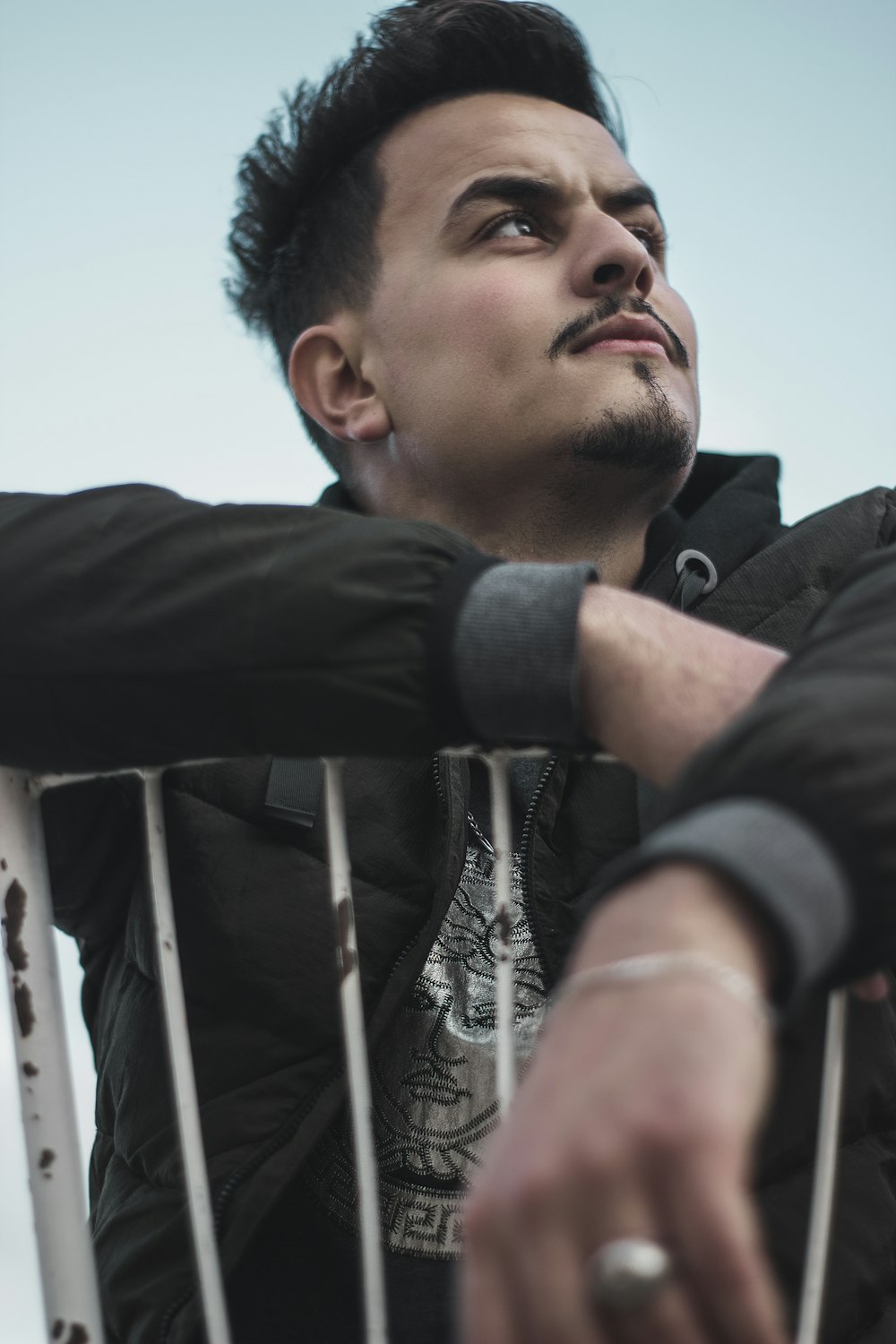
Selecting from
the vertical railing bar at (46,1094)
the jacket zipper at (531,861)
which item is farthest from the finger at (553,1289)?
the jacket zipper at (531,861)

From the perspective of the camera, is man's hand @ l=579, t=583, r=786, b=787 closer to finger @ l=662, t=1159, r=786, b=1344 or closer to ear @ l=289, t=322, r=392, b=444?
finger @ l=662, t=1159, r=786, b=1344

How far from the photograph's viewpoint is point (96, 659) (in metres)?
0.90

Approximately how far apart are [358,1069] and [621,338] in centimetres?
135

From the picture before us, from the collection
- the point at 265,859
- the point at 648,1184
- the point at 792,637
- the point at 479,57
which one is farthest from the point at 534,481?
the point at 648,1184

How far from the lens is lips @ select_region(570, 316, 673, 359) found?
1816 millimetres

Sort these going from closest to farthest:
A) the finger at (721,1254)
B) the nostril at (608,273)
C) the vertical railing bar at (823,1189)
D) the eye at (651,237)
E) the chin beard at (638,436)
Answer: the finger at (721,1254) → the vertical railing bar at (823,1189) → the chin beard at (638,436) → the nostril at (608,273) → the eye at (651,237)

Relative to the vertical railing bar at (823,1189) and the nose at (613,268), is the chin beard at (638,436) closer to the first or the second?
A: the nose at (613,268)

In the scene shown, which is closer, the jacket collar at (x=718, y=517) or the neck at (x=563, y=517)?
the jacket collar at (x=718, y=517)

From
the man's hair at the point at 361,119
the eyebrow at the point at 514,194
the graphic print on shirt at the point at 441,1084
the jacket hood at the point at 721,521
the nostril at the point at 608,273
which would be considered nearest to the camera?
the graphic print on shirt at the point at 441,1084

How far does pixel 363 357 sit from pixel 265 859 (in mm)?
1191

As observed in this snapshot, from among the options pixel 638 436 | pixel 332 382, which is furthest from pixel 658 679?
pixel 332 382

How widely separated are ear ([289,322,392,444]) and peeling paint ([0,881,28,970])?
135 cm

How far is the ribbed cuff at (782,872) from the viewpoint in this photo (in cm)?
51

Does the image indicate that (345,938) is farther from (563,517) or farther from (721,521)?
(563,517)
